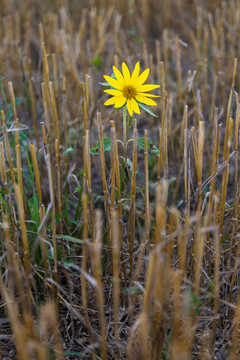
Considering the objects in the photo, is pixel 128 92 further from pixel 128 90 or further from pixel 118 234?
pixel 118 234

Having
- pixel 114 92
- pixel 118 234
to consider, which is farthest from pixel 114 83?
pixel 118 234

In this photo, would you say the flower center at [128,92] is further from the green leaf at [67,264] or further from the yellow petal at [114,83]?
the green leaf at [67,264]

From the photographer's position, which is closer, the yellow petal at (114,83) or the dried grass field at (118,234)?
the dried grass field at (118,234)

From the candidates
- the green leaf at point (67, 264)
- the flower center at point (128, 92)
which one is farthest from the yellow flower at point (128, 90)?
the green leaf at point (67, 264)

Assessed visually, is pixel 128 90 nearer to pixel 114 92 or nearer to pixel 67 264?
pixel 114 92

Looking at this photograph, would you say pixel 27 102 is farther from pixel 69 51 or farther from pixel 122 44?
pixel 122 44

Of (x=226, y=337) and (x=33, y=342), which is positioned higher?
(x=33, y=342)

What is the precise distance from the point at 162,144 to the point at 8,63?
1.30m

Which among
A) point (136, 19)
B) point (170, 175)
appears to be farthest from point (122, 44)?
point (170, 175)

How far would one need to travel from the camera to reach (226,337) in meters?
1.12

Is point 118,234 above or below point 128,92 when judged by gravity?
below

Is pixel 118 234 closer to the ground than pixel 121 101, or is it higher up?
closer to the ground

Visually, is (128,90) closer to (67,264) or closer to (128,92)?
(128,92)

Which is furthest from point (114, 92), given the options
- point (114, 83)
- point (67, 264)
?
point (67, 264)
